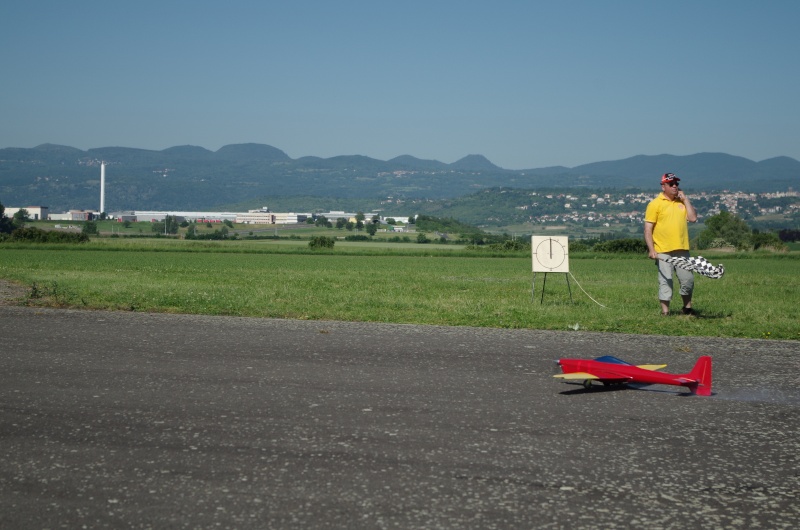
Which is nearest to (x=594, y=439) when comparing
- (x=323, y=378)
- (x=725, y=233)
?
(x=323, y=378)

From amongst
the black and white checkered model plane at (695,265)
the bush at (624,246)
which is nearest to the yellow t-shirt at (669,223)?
the black and white checkered model plane at (695,265)

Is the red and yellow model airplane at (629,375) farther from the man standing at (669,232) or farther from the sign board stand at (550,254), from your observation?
the sign board stand at (550,254)

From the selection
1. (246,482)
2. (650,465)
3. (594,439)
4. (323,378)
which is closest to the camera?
(246,482)

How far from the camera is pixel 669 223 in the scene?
14586 mm

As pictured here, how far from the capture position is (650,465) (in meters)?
5.72

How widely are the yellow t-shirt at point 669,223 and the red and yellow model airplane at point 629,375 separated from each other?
649 centimetres

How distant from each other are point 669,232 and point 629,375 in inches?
271

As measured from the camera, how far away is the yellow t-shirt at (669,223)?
14.5 m

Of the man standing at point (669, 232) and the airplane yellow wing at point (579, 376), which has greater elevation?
the man standing at point (669, 232)

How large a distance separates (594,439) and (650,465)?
0.67 meters

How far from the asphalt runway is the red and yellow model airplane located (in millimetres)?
137

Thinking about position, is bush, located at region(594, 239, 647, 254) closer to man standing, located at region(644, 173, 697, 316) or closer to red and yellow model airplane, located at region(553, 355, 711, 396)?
man standing, located at region(644, 173, 697, 316)

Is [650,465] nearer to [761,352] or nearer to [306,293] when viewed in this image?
[761,352]

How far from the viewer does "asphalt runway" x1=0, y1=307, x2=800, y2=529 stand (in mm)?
4828
